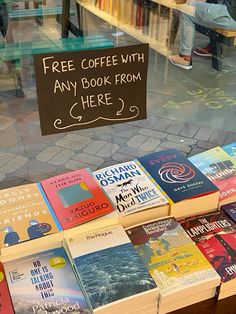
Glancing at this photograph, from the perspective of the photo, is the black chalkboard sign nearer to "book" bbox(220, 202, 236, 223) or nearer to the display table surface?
"book" bbox(220, 202, 236, 223)

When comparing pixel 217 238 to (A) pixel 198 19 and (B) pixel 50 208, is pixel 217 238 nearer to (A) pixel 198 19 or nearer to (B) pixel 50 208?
(B) pixel 50 208

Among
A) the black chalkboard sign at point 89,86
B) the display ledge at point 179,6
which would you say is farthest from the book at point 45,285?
the display ledge at point 179,6

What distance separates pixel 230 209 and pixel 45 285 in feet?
1.84

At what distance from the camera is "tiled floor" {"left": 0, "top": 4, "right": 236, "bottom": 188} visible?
218cm

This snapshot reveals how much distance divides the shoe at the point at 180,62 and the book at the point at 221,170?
8.05 ft

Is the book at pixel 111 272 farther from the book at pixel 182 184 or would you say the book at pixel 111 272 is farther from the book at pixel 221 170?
the book at pixel 221 170

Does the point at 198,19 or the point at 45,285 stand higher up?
the point at 45,285

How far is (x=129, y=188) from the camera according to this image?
3.71ft

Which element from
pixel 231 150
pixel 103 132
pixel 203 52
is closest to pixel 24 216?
pixel 231 150

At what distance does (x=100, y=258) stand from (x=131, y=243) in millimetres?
91

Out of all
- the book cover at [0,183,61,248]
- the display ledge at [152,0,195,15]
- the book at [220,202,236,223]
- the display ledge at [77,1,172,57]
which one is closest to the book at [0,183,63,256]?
the book cover at [0,183,61,248]

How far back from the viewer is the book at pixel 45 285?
0.84m

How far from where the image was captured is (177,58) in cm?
376

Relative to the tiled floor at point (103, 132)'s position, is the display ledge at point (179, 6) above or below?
above
